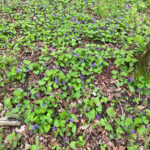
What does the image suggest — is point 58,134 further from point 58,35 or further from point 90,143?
point 58,35

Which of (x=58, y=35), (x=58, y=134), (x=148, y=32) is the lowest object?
(x=58, y=134)

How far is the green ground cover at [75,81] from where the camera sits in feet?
8.40

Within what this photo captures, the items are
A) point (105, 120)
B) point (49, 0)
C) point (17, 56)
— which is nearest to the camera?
point (105, 120)

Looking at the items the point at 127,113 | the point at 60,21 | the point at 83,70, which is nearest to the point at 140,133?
the point at 127,113

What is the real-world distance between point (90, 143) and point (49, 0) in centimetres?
684

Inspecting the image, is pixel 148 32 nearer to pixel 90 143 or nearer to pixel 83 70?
pixel 83 70

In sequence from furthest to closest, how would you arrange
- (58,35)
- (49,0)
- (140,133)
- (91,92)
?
(49,0) < (58,35) < (91,92) < (140,133)

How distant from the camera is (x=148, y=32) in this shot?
434 cm

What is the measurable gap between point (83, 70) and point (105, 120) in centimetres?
142

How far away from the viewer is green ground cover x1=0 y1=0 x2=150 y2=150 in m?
2.56

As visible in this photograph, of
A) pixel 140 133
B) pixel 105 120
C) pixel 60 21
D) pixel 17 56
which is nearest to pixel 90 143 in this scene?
pixel 105 120

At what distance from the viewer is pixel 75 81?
3312 mm

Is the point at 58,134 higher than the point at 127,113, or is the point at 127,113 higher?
the point at 127,113

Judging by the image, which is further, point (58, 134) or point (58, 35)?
point (58, 35)
